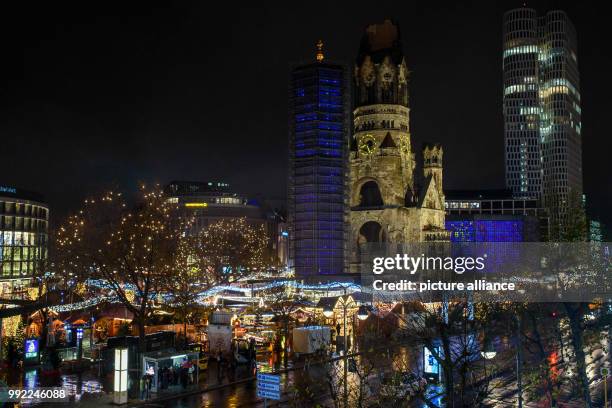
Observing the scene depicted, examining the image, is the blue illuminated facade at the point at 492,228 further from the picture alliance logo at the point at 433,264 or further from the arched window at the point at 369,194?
the picture alliance logo at the point at 433,264

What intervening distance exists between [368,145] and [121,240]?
57.8m

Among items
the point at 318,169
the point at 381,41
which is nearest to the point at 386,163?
the point at 318,169

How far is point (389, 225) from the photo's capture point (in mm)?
89562

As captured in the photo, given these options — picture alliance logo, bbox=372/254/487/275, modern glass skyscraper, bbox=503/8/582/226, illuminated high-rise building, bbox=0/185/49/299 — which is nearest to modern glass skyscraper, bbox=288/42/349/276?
picture alliance logo, bbox=372/254/487/275

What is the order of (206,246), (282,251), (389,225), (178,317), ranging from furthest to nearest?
(282,251) < (389,225) < (206,246) < (178,317)

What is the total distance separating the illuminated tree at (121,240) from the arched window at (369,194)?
41.9m

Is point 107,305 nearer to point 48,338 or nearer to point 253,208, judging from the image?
point 48,338

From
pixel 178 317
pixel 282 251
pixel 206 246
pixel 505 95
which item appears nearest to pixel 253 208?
pixel 282 251

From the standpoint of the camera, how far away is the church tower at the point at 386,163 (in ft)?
295

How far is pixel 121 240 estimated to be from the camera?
4053cm

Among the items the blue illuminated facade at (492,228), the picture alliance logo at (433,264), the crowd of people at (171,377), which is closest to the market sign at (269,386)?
the crowd of people at (171,377)

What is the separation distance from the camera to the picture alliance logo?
50.4 metres

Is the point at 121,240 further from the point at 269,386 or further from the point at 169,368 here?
the point at 269,386

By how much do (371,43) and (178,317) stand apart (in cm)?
6107
